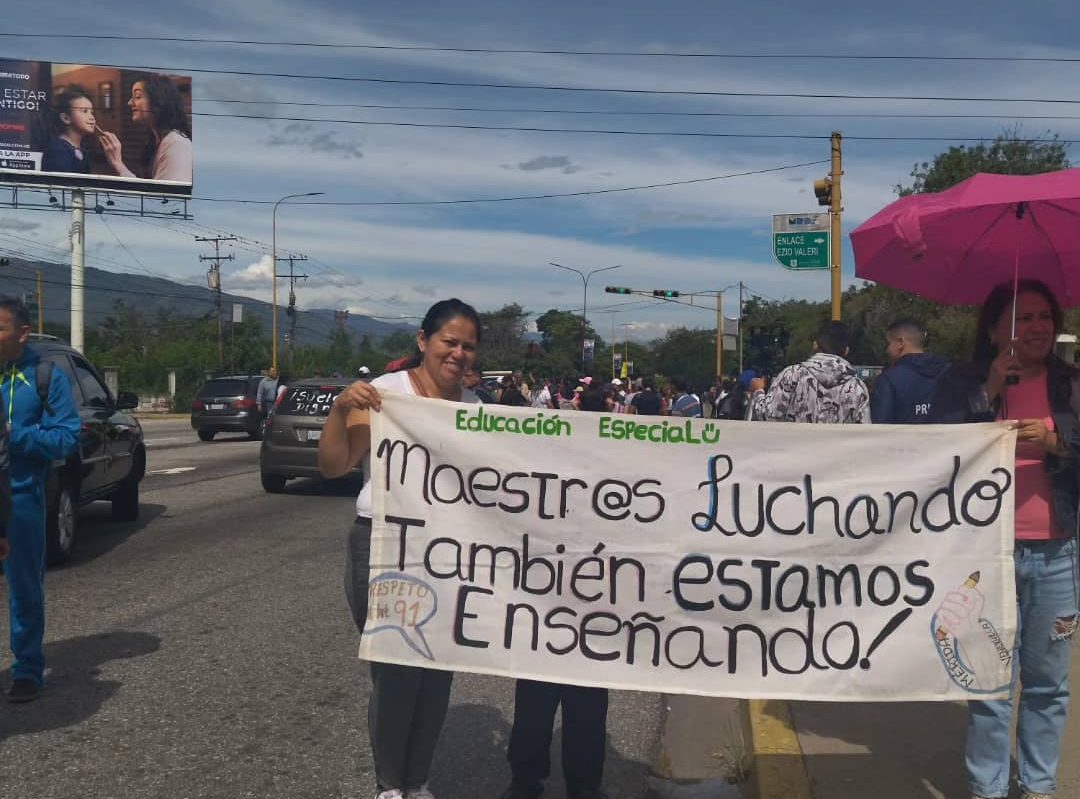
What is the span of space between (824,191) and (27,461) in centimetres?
1262

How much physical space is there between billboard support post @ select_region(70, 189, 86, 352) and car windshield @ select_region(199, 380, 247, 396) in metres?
27.0

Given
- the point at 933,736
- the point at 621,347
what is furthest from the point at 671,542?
the point at 621,347

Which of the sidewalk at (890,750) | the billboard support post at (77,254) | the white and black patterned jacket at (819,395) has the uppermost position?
the billboard support post at (77,254)

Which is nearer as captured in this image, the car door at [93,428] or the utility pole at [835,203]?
the car door at [93,428]

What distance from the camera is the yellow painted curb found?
417 centimetres

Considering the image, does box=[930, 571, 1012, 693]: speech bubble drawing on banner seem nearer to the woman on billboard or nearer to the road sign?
the road sign

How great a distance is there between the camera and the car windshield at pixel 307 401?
14.0 metres

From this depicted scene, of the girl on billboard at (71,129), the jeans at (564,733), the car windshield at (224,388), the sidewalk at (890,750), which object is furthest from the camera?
the girl on billboard at (71,129)

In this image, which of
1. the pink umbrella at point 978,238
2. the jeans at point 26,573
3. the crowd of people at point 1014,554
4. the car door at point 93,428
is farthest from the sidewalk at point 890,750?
the car door at point 93,428

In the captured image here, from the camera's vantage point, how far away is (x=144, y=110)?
4988 centimetres

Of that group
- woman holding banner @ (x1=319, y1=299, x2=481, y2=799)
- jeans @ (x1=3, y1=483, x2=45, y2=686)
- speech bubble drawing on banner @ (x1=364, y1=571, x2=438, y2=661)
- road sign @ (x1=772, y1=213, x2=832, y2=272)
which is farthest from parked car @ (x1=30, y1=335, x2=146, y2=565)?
road sign @ (x1=772, y1=213, x2=832, y2=272)

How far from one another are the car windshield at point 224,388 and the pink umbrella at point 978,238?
22.8 metres

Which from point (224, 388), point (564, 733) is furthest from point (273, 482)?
point (224, 388)

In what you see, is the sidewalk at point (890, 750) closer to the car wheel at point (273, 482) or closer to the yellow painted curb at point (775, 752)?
the yellow painted curb at point (775, 752)
